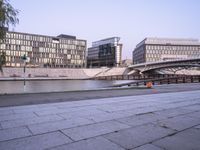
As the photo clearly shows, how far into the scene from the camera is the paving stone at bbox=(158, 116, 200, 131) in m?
5.02

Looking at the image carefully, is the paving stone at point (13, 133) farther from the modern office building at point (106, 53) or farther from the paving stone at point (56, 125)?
the modern office building at point (106, 53)

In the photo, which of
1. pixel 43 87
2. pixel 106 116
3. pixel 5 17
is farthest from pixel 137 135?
pixel 43 87

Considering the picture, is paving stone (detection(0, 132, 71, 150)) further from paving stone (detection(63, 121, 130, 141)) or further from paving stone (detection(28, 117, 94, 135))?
paving stone (detection(28, 117, 94, 135))

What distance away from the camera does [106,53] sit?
477ft

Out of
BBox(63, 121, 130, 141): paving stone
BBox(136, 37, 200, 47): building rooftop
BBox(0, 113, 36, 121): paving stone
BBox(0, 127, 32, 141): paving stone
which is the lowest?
BBox(63, 121, 130, 141): paving stone

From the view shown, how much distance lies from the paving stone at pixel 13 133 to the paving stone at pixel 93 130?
3.03ft

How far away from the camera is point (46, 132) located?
433 centimetres

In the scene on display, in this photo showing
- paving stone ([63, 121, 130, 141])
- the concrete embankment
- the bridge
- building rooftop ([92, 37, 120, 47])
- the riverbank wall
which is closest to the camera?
paving stone ([63, 121, 130, 141])

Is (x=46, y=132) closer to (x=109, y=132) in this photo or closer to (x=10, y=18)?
(x=109, y=132)

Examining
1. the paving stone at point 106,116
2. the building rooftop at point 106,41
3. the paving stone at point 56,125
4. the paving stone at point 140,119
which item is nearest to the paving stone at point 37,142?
the paving stone at point 56,125

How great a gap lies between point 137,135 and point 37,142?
2.22 meters

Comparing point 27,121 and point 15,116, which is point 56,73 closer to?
point 15,116

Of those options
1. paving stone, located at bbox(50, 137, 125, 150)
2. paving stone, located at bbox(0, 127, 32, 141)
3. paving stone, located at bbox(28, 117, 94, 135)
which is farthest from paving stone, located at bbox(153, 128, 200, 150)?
paving stone, located at bbox(0, 127, 32, 141)

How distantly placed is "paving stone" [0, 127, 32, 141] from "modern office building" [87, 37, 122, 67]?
426ft
